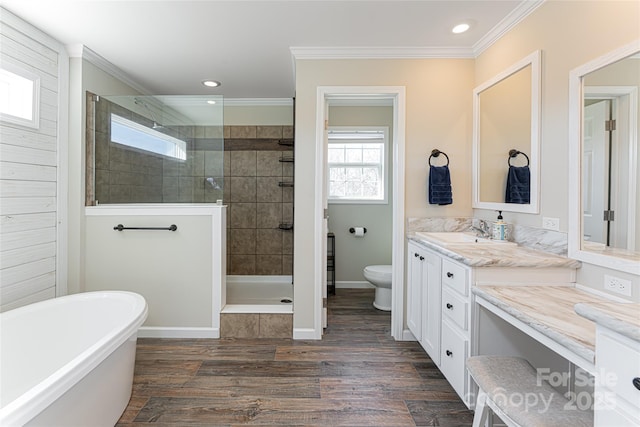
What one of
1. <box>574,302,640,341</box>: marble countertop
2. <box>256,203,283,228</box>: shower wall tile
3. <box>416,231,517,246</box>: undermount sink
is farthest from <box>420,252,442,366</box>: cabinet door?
<box>256,203,283,228</box>: shower wall tile

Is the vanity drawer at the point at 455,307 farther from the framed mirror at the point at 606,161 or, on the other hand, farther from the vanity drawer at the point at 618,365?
the vanity drawer at the point at 618,365

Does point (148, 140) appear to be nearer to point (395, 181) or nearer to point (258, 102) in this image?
point (258, 102)

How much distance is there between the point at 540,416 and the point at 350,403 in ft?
3.49

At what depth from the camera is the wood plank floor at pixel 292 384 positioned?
A: 1718 millimetres

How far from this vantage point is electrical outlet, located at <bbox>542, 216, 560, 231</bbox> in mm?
1756

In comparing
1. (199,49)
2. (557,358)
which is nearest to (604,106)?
(557,358)

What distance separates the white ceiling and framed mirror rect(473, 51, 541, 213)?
1.26 feet

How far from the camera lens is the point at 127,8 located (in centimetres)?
199

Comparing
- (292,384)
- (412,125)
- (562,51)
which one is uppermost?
(562,51)

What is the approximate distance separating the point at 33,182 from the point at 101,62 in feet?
4.04

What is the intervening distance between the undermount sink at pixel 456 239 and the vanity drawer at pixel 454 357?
1.75 ft

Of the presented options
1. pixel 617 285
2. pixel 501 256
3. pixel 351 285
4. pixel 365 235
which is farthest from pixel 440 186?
pixel 351 285

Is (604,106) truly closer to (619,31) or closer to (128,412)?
(619,31)

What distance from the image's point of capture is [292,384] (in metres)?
2.01
